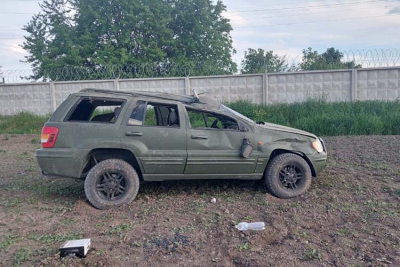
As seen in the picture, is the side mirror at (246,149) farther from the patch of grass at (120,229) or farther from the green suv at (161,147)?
the patch of grass at (120,229)

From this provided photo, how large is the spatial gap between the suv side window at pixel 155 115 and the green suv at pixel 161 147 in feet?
0.05

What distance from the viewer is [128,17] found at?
906 inches

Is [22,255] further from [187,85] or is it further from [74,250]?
[187,85]

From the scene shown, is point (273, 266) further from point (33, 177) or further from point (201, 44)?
point (201, 44)

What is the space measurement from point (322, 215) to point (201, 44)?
21031 millimetres

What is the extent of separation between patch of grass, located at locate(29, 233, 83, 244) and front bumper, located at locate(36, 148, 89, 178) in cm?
116

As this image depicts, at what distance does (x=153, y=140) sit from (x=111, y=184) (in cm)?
85

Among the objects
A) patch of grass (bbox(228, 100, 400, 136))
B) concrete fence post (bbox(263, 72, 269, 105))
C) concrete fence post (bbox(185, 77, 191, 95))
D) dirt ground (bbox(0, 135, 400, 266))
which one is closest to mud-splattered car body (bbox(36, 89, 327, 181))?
dirt ground (bbox(0, 135, 400, 266))

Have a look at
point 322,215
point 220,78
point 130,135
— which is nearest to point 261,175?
point 322,215

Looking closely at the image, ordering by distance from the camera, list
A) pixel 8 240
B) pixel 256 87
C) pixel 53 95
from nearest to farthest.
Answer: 1. pixel 8 240
2. pixel 256 87
3. pixel 53 95

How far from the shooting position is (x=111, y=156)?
569cm

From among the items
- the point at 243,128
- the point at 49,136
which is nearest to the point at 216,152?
the point at 243,128

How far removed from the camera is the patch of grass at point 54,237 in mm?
4338

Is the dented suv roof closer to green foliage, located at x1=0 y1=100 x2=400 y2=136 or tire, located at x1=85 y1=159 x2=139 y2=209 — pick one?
tire, located at x1=85 y1=159 x2=139 y2=209
